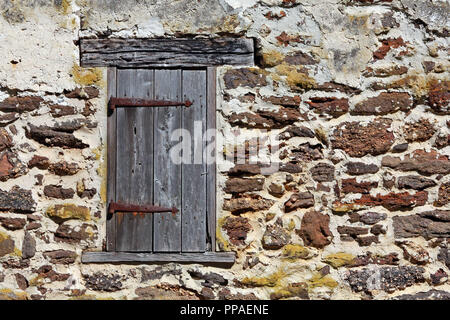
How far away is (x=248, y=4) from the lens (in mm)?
3201

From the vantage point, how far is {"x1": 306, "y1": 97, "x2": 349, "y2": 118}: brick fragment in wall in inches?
126

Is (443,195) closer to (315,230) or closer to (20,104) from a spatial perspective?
(315,230)

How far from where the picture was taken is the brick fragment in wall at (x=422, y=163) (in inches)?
126

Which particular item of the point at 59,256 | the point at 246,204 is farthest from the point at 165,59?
the point at 59,256

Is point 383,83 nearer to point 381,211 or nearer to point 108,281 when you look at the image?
point 381,211

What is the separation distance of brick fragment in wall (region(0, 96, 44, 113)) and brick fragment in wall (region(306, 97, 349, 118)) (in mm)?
1784

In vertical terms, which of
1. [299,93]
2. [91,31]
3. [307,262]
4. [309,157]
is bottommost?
[307,262]

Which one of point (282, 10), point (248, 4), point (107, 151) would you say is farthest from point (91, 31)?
point (282, 10)

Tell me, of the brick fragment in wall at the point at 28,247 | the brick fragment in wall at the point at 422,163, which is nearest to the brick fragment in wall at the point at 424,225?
the brick fragment in wall at the point at 422,163

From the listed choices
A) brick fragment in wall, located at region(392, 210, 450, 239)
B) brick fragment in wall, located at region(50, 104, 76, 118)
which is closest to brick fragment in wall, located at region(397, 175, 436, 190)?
brick fragment in wall, located at region(392, 210, 450, 239)

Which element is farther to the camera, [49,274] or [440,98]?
[440,98]

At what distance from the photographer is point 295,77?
10.5 feet

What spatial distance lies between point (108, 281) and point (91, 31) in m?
1.64

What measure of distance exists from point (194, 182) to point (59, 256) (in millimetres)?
993
